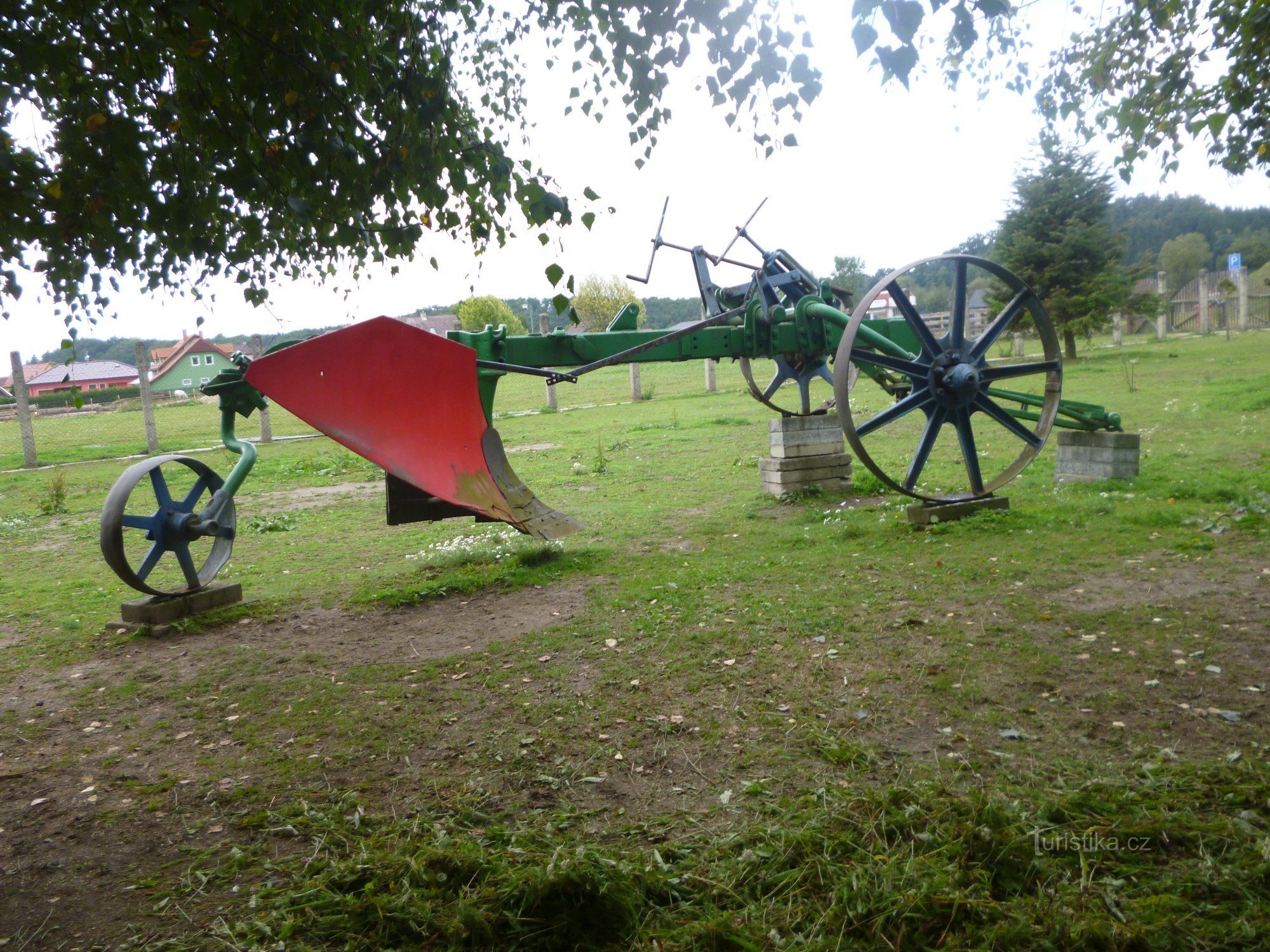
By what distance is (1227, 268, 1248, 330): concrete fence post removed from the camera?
112 ft

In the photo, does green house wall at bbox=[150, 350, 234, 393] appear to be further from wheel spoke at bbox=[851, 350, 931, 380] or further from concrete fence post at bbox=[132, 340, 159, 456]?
wheel spoke at bbox=[851, 350, 931, 380]

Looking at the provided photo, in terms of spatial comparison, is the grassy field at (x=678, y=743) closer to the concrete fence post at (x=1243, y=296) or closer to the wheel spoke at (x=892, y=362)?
the wheel spoke at (x=892, y=362)

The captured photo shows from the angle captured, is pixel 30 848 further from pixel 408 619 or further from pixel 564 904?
pixel 408 619

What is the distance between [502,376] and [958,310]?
3.65 meters

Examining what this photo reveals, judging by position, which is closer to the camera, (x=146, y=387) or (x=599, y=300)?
(x=146, y=387)

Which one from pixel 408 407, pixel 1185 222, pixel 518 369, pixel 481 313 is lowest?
pixel 408 407

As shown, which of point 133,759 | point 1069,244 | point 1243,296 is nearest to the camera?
point 133,759

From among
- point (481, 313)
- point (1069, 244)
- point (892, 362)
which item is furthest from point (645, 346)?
point (481, 313)

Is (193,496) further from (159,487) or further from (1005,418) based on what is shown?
(1005,418)

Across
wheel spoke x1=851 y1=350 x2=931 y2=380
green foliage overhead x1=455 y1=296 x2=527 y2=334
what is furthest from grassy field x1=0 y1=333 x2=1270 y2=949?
green foliage overhead x1=455 y1=296 x2=527 y2=334

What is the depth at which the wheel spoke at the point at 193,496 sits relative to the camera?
568cm

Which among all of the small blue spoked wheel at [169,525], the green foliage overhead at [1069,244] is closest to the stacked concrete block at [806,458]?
the small blue spoked wheel at [169,525]

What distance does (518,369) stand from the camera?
6.53 m

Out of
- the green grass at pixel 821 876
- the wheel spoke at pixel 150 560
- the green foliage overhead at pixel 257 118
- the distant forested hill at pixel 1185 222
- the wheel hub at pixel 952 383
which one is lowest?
the green grass at pixel 821 876
